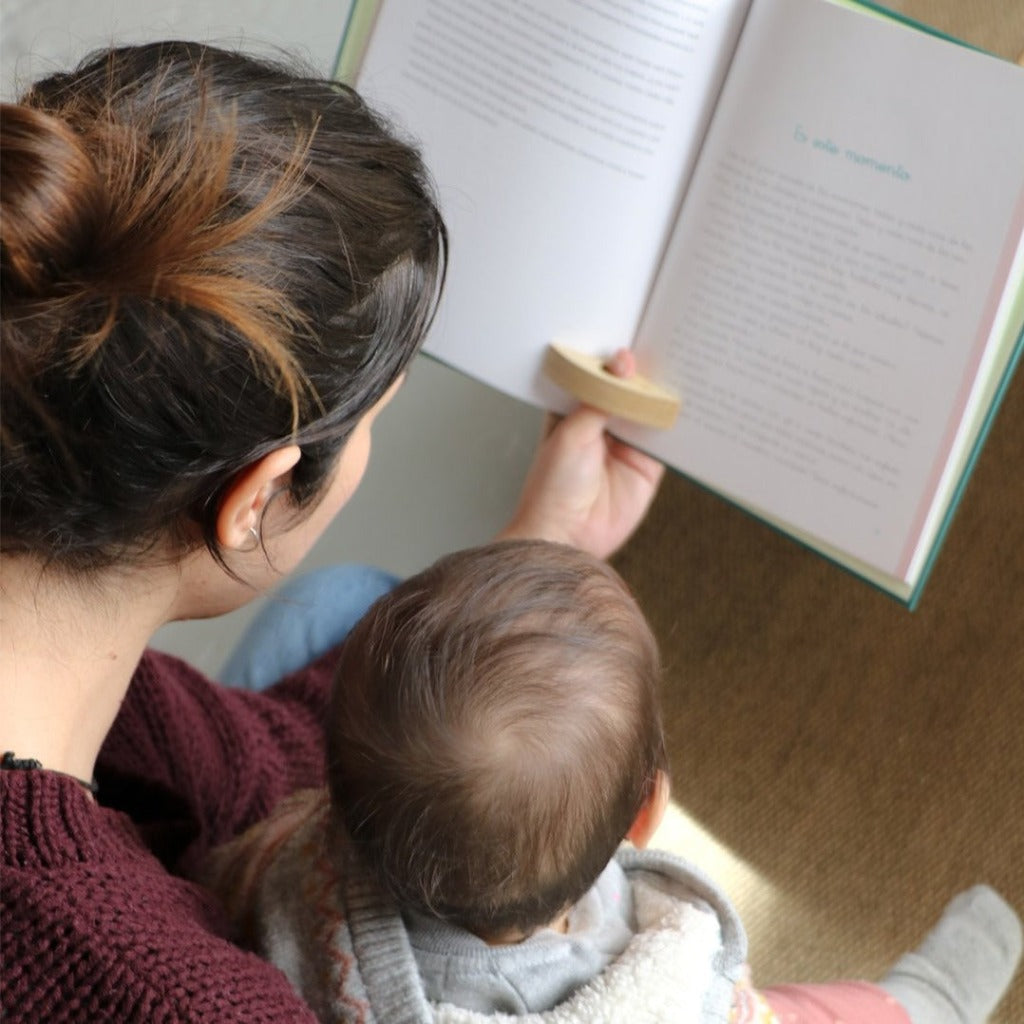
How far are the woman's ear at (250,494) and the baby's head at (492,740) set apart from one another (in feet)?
0.34

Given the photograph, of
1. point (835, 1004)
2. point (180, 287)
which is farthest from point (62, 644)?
point (835, 1004)

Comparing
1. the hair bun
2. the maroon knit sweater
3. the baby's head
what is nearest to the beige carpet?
the baby's head

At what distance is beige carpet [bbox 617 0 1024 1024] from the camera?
1.02 metres

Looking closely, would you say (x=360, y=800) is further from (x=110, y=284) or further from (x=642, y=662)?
(x=110, y=284)

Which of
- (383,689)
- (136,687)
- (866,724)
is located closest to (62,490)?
(383,689)

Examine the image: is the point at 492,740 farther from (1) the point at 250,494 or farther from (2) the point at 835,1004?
(2) the point at 835,1004

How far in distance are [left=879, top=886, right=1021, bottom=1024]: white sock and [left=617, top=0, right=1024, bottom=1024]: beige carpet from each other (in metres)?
0.04

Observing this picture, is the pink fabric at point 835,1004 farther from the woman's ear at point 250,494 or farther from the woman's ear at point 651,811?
the woman's ear at point 250,494

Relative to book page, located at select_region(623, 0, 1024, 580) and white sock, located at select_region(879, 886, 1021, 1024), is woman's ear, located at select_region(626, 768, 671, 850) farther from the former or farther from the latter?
white sock, located at select_region(879, 886, 1021, 1024)

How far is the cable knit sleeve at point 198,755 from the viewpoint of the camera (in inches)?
29.2

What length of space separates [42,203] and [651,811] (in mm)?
457

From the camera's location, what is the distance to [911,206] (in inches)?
29.6

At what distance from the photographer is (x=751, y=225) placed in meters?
0.81

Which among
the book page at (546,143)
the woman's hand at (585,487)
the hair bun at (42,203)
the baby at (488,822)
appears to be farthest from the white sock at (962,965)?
the hair bun at (42,203)
